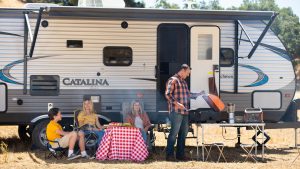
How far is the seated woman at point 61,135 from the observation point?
9023 millimetres

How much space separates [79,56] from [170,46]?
1.87m

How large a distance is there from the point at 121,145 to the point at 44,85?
194 cm

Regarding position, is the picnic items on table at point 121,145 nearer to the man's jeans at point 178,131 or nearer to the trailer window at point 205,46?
the man's jeans at point 178,131

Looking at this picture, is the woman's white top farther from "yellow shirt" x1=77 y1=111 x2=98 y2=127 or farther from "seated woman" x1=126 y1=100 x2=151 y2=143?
"yellow shirt" x1=77 y1=111 x2=98 y2=127

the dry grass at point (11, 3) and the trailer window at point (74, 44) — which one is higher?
the dry grass at point (11, 3)

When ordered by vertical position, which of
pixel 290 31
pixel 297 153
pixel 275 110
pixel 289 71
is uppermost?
pixel 290 31

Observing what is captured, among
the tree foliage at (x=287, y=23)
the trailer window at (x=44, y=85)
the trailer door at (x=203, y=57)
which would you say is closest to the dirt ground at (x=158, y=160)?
the trailer window at (x=44, y=85)

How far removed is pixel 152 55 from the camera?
402 inches

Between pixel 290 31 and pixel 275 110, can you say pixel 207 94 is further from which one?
pixel 290 31

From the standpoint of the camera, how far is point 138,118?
9.75 meters

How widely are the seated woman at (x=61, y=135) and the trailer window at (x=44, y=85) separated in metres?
1.02

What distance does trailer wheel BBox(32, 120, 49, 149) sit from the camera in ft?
32.8

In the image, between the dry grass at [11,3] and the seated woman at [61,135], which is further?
the dry grass at [11,3]

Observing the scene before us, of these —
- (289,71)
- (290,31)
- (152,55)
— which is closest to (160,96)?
(152,55)
